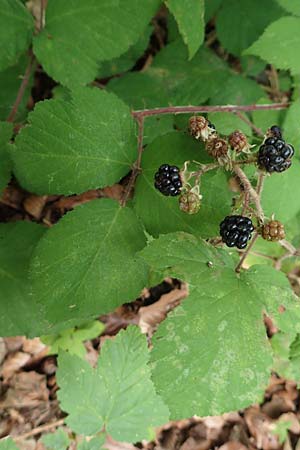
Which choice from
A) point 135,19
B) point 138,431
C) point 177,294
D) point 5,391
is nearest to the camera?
point 135,19

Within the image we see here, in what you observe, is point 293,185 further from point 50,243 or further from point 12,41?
point 12,41

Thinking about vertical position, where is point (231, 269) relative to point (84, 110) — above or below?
below

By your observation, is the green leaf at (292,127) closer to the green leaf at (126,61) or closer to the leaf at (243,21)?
the leaf at (243,21)

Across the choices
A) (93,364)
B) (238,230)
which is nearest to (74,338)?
(93,364)

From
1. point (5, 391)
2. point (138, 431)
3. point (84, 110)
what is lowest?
point (5, 391)


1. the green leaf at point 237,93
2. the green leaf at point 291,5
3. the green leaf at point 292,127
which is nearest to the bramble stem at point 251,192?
the green leaf at point 292,127

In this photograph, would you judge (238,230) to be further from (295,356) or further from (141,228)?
(295,356)

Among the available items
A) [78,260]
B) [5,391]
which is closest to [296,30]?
[78,260]
